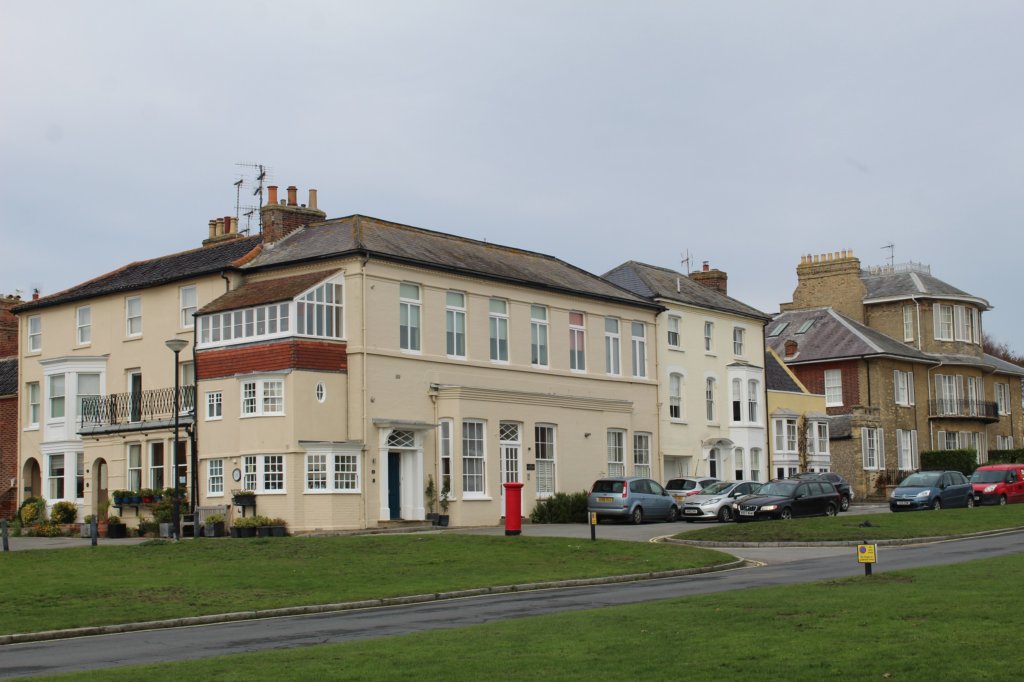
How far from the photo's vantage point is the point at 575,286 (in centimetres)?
4850

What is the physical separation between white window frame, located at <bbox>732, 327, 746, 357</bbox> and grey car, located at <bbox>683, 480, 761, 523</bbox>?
47.2ft

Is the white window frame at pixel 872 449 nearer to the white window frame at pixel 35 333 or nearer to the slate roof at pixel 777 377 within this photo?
the slate roof at pixel 777 377

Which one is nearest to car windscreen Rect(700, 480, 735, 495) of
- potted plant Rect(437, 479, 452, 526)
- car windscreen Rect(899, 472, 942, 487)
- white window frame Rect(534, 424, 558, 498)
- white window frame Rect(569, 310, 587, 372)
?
white window frame Rect(534, 424, 558, 498)

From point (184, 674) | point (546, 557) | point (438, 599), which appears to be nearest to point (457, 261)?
point (546, 557)

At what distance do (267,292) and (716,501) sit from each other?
53.0 ft

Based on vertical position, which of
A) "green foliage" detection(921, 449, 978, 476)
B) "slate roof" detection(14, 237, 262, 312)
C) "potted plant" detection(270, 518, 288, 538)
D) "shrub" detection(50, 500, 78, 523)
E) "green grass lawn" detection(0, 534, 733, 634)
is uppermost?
"slate roof" detection(14, 237, 262, 312)

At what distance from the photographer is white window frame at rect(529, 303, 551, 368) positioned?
46188 millimetres

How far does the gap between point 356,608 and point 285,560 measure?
6566 mm

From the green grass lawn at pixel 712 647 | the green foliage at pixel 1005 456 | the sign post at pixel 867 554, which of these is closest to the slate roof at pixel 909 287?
the green foliage at pixel 1005 456

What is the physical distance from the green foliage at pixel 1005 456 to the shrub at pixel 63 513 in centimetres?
4916

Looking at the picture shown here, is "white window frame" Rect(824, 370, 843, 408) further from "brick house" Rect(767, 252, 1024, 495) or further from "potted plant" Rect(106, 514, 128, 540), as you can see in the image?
"potted plant" Rect(106, 514, 128, 540)

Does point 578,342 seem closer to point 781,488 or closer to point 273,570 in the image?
point 781,488

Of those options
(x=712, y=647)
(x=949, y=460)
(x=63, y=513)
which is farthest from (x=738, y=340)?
(x=712, y=647)

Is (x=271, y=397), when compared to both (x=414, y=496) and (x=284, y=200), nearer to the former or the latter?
(x=414, y=496)
